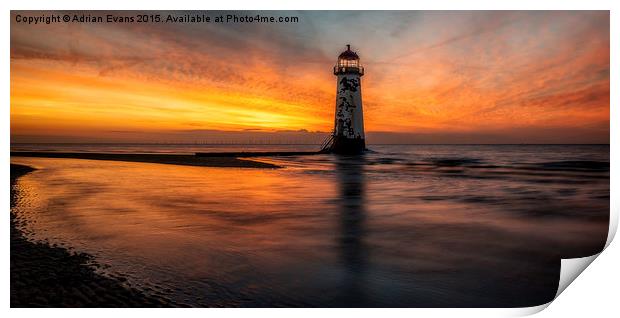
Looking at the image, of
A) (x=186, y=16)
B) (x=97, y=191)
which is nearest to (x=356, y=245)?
(x=186, y=16)

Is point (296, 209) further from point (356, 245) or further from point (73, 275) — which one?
point (73, 275)

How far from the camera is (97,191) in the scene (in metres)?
9.96

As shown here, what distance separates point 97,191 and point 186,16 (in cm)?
530

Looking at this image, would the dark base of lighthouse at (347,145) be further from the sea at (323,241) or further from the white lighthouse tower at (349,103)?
the sea at (323,241)

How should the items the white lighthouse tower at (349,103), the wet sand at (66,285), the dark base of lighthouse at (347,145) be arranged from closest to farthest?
1. the wet sand at (66,285)
2. the white lighthouse tower at (349,103)
3. the dark base of lighthouse at (347,145)

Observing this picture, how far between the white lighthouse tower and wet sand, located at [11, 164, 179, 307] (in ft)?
68.9

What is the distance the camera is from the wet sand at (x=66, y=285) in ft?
10.7

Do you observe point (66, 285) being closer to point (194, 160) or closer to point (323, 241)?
point (323, 241)

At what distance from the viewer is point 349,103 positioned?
24484 mm

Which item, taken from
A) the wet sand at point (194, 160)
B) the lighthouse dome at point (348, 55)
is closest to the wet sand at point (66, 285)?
the wet sand at point (194, 160)

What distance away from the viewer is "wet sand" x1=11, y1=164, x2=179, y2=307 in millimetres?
3268

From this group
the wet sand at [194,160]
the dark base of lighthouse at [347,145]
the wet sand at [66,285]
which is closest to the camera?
the wet sand at [66,285]

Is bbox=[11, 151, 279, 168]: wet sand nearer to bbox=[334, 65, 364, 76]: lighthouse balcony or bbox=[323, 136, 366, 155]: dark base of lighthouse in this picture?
bbox=[323, 136, 366, 155]: dark base of lighthouse

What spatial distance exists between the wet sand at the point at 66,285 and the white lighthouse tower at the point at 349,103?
2099 cm
